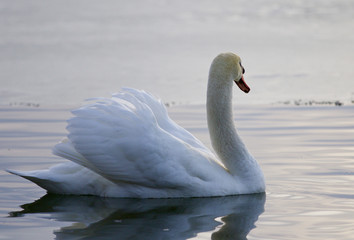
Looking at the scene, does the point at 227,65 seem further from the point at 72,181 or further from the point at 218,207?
the point at 72,181

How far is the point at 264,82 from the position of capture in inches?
977

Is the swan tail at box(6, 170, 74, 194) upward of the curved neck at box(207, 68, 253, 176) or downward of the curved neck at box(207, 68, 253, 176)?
downward

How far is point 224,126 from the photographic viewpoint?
1004 centimetres

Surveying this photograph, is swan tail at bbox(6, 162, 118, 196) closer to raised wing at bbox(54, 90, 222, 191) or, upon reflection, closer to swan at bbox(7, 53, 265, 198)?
swan at bbox(7, 53, 265, 198)

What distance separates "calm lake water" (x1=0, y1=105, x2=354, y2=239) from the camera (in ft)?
25.1

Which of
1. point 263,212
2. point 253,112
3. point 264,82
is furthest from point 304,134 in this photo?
point 264,82

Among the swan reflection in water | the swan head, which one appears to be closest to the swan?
the swan head

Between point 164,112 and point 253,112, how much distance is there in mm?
9242

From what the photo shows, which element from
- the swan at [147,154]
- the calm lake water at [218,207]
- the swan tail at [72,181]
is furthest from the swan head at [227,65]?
the swan tail at [72,181]

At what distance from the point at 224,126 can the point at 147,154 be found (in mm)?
1352

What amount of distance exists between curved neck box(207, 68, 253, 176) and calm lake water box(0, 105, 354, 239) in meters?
0.48

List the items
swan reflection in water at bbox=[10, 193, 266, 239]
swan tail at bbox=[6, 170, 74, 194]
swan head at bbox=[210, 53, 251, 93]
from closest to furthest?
swan reflection in water at bbox=[10, 193, 266, 239] → swan tail at bbox=[6, 170, 74, 194] → swan head at bbox=[210, 53, 251, 93]

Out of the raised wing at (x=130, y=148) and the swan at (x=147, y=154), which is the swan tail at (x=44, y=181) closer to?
the swan at (x=147, y=154)

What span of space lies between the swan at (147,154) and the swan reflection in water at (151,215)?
0.15m
